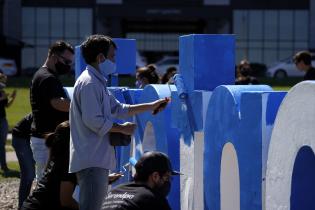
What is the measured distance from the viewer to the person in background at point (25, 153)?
369 inches

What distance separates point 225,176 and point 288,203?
1.45 metres

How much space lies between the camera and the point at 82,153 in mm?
6441

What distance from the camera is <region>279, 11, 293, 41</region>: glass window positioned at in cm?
6600

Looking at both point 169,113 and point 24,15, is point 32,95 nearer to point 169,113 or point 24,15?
point 169,113

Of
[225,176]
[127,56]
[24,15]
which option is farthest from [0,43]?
[225,176]

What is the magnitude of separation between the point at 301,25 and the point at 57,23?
17963 mm

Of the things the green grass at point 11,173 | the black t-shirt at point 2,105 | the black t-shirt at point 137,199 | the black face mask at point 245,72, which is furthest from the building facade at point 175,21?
the black t-shirt at point 137,199

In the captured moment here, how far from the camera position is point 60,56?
8.09 m

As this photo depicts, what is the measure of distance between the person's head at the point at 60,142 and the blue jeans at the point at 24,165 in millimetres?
2699

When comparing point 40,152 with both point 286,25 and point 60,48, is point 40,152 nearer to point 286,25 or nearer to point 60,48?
point 60,48

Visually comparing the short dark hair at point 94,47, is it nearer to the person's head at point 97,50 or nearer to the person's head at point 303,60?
the person's head at point 97,50

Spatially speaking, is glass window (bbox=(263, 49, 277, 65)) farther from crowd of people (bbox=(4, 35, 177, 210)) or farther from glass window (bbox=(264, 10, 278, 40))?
crowd of people (bbox=(4, 35, 177, 210))

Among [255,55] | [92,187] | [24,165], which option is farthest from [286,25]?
[92,187]

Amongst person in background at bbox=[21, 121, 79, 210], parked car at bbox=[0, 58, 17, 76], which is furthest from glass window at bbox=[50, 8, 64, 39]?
person in background at bbox=[21, 121, 79, 210]
